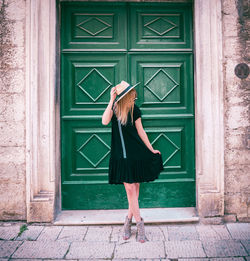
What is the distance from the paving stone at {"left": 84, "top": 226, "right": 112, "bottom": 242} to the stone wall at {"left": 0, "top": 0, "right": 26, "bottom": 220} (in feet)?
3.44

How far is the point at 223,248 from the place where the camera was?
11.2 feet

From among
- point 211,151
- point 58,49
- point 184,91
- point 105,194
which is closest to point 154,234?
point 105,194

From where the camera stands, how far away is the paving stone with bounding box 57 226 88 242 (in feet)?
12.3

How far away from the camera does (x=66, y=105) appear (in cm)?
454

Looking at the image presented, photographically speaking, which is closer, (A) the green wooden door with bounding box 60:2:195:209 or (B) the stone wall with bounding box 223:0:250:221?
(B) the stone wall with bounding box 223:0:250:221

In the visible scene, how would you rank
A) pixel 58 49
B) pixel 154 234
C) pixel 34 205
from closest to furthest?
pixel 154 234, pixel 34 205, pixel 58 49

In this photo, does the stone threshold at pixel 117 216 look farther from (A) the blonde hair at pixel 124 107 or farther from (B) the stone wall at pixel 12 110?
(A) the blonde hair at pixel 124 107

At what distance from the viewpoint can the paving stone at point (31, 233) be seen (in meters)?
3.78

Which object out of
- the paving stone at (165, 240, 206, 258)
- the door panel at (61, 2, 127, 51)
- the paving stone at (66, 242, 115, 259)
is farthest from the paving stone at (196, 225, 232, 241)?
the door panel at (61, 2, 127, 51)

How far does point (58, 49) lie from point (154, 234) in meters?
3.04

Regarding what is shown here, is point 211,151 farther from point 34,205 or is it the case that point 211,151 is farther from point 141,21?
point 34,205

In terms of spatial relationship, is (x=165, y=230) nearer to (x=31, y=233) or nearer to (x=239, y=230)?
(x=239, y=230)

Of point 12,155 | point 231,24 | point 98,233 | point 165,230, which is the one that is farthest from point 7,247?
point 231,24

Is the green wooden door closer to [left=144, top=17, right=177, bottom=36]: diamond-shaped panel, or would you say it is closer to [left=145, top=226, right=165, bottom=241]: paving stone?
[left=144, top=17, right=177, bottom=36]: diamond-shaped panel
